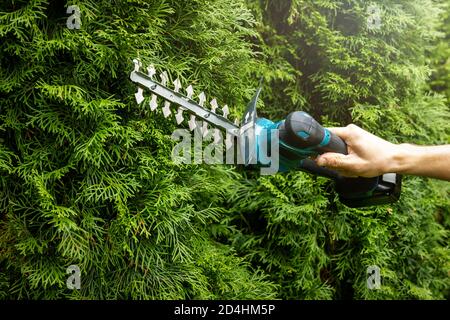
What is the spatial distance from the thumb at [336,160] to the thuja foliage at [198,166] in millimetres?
959

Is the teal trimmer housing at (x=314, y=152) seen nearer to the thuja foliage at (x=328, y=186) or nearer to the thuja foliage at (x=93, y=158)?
the thuja foliage at (x=93, y=158)

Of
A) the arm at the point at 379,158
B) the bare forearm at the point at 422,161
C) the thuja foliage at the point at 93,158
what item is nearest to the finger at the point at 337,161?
the arm at the point at 379,158

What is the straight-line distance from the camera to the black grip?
6.44 feet

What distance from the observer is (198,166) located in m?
3.04

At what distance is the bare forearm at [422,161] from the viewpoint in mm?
2094

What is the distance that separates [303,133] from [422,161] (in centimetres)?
53

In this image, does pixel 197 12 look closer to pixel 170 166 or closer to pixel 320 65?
pixel 170 166

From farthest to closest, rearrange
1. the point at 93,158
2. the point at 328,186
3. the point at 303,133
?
the point at 328,186, the point at 93,158, the point at 303,133

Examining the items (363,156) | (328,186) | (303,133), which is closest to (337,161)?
(363,156)

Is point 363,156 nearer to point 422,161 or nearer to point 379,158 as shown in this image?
point 379,158

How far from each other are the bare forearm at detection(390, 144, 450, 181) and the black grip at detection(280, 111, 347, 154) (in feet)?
0.97

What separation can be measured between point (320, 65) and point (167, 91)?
6.69 feet
